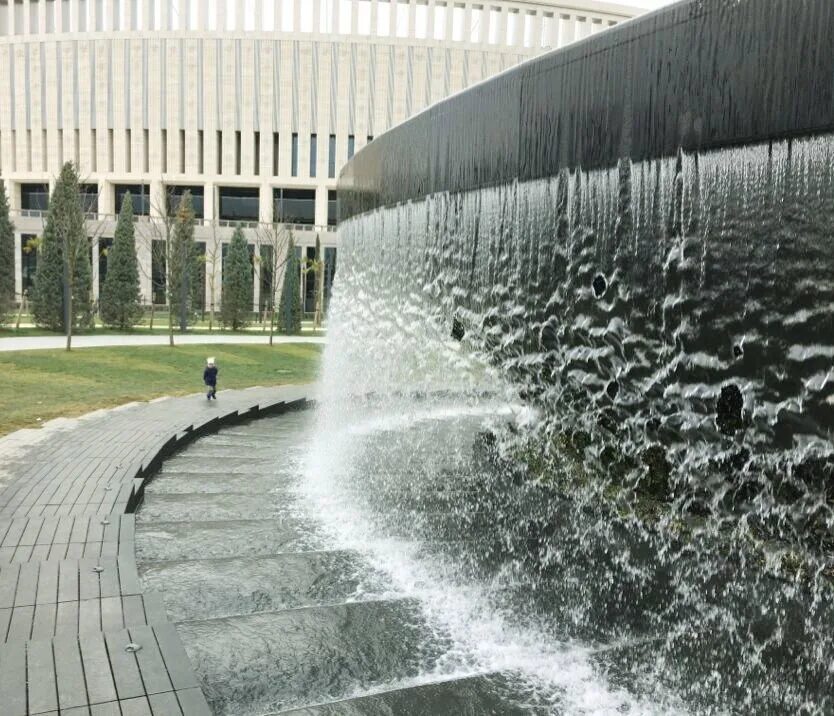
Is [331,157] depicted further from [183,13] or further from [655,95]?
[655,95]

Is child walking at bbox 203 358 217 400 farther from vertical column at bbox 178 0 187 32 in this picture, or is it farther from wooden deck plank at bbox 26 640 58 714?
vertical column at bbox 178 0 187 32

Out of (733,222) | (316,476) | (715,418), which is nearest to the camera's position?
(733,222)

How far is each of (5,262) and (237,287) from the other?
35.2 ft

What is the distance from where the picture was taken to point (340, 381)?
11.2 meters

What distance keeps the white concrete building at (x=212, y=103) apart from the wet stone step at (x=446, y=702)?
43348mm

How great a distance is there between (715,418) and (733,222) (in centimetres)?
114

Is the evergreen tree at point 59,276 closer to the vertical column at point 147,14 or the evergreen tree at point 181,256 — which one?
the evergreen tree at point 181,256

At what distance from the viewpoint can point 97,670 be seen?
364cm

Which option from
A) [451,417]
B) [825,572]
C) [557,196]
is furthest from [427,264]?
[825,572]

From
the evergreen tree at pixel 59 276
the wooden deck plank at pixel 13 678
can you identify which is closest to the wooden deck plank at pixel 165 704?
the wooden deck plank at pixel 13 678

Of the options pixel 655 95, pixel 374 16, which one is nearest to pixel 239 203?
pixel 374 16

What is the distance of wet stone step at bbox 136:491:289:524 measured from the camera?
6672mm

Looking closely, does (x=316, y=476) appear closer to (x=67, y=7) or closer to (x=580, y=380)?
(x=580, y=380)

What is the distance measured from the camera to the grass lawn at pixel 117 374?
13.0 m
